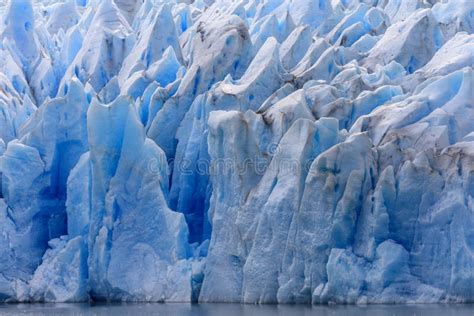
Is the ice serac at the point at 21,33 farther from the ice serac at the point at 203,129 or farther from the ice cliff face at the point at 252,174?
the ice serac at the point at 203,129

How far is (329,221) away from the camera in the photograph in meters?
19.7

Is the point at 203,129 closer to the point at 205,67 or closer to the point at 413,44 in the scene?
the point at 205,67

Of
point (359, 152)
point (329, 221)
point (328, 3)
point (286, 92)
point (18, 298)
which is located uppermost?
point (328, 3)

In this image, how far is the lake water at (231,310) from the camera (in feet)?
57.2

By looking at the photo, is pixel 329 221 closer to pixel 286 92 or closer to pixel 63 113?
pixel 286 92

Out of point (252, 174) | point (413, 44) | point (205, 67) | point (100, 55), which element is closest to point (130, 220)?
point (252, 174)

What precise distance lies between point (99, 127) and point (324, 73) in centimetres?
543

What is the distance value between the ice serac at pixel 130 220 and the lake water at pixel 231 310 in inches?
27.1

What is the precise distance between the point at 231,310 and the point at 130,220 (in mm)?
3632

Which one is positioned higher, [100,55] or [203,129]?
[100,55]

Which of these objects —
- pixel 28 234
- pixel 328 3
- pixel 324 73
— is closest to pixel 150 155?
pixel 28 234

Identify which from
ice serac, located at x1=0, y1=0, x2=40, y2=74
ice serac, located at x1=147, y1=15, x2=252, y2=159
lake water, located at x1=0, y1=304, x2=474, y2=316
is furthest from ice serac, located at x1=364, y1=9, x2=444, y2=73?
ice serac, located at x1=0, y1=0, x2=40, y2=74

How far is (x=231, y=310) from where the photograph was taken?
18.9 metres

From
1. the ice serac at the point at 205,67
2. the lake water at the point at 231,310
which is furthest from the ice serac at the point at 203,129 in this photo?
the lake water at the point at 231,310
